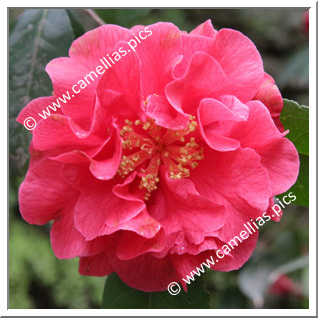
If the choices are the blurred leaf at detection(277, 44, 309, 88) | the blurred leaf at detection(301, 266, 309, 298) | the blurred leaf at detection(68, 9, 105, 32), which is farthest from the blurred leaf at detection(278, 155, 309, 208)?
the blurred leaf at detection(277, 44, 309, 88)

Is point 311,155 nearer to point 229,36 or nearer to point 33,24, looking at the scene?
point 229,36

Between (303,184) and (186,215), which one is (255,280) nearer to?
(303,184)

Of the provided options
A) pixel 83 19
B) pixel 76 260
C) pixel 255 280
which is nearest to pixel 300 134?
pixel 83 19

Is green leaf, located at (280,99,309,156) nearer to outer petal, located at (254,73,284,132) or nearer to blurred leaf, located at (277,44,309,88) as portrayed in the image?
outer petal, located at (254,73,284,132)

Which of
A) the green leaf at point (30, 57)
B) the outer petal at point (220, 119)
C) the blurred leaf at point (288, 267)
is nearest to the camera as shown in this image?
the outer petal at point (220, 119)

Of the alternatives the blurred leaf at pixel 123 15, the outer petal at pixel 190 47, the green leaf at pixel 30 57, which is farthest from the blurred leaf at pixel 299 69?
the outer petal at pixel 190 47

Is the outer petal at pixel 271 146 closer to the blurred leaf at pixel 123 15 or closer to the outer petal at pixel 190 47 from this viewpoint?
the outer petal at pixel 190 47
